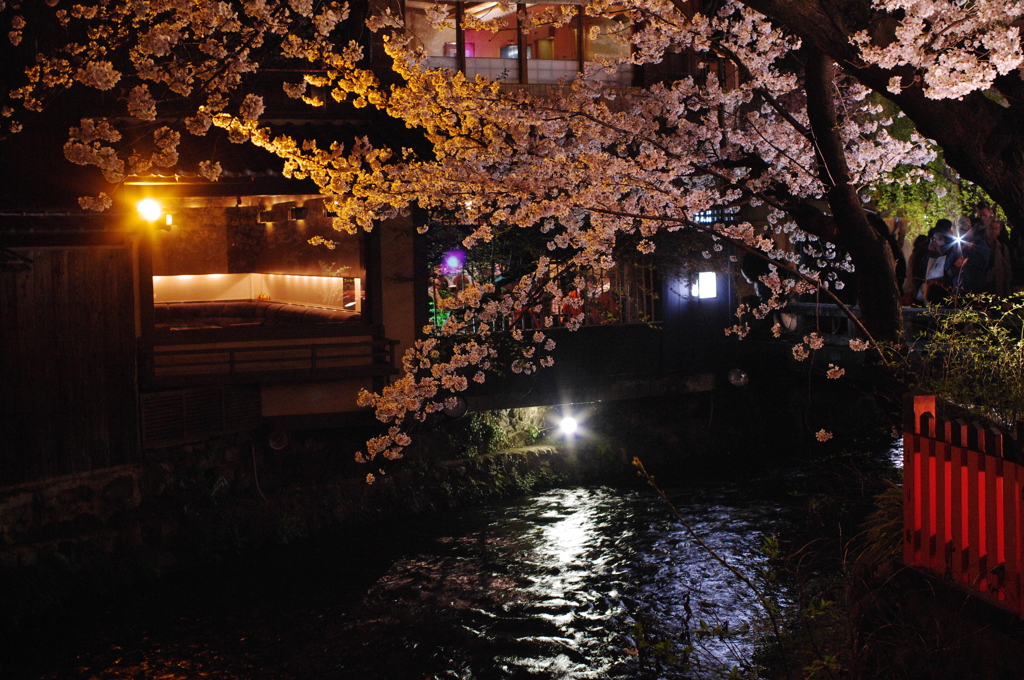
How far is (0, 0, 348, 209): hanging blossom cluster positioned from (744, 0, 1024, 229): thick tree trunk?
5.07 metres

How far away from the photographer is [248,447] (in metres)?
12.7

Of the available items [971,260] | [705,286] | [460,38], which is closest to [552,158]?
Answer: [460,38]

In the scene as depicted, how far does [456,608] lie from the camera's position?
9820 millimetres

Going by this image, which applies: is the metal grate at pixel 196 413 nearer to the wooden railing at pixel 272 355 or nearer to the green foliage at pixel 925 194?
the wooden railing at pixel 272 355

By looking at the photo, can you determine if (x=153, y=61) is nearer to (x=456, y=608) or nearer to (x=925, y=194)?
(x=456, y=608)

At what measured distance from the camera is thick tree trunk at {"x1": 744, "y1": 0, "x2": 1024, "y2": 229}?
6.06 metres

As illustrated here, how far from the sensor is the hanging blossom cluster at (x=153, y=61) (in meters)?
9.38

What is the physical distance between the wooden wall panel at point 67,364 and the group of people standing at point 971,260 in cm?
1152

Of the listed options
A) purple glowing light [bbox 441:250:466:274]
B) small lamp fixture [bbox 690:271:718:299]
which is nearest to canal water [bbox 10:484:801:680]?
purple glowing light [bbox 441:250:466:274]

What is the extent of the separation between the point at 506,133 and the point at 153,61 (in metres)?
4.61

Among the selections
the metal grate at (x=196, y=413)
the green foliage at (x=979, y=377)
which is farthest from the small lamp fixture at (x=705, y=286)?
the metal grate at (x=196, y=413)

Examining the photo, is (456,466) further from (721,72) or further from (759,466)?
(721,72)

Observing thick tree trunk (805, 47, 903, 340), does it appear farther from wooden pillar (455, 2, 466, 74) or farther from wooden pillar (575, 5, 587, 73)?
wooden pillar (575, 5, 587, 73)

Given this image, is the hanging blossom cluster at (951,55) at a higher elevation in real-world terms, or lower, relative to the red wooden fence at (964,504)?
higher
